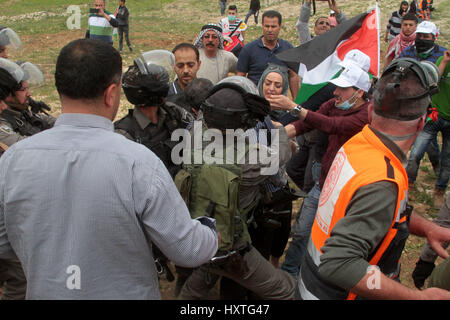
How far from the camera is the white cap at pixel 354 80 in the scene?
10.6 ft

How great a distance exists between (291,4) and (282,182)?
23915 millimetres

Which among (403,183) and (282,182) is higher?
(403,183)

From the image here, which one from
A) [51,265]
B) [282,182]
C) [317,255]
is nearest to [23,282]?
[51,265]

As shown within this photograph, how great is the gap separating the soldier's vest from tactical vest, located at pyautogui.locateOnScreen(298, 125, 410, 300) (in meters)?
0.52

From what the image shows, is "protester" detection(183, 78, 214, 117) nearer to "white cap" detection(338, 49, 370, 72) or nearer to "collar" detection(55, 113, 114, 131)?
"white cap" detection(338, 49, 370, 72)

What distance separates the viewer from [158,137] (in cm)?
301

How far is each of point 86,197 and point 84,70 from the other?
0.49m

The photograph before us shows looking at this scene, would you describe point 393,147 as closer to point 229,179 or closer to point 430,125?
point 229,179

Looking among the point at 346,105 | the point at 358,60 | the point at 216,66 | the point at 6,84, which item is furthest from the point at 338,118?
the point at 6,84

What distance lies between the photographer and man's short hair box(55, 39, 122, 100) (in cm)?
156

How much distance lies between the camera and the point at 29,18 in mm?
24312

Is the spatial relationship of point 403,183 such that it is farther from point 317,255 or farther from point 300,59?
point 300,59

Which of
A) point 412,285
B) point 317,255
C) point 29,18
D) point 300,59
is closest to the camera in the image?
point 317,255

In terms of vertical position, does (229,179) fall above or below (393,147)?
below
